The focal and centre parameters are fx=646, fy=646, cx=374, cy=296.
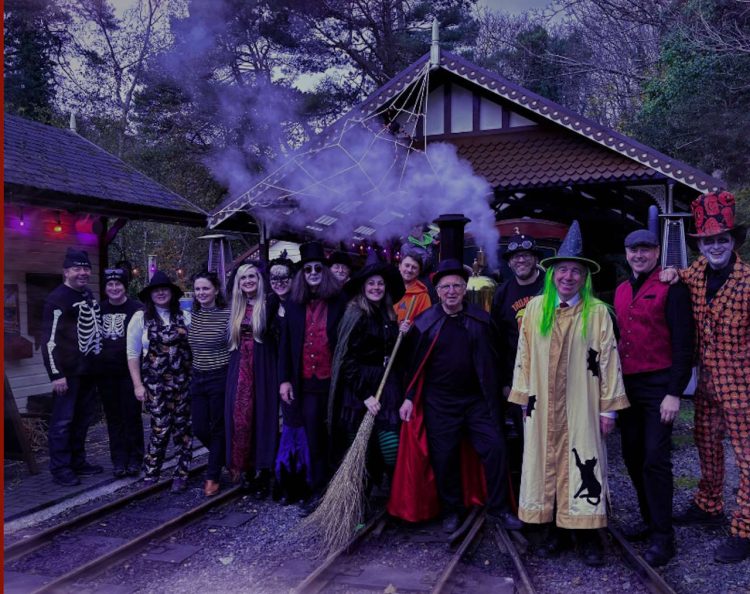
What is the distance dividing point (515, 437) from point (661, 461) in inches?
67.3

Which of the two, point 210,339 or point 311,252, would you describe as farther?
point 210,339

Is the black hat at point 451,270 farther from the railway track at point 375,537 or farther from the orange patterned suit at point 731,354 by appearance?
the railway track at point 375,537

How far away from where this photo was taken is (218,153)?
15219mm

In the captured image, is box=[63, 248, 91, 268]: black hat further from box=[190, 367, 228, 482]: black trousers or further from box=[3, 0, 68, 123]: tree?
box=[3, 0, 68, 123]: tree

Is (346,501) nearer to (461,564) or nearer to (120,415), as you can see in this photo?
(461,564)

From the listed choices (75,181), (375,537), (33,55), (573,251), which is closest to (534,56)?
(33,55)

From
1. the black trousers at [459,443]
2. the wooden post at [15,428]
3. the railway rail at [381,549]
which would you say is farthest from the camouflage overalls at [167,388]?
the black trousers at [459,443]

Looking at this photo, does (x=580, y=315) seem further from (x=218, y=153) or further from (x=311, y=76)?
(x=311, y=76)

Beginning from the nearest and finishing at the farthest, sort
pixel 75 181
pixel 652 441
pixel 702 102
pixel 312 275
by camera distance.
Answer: pixel 652 441 < pixel 312 275 < pixel 75 181 < pixel 702 102

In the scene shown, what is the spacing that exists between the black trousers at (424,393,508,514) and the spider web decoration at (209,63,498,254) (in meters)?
4.20

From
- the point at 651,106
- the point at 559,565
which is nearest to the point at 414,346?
the point at 559,565

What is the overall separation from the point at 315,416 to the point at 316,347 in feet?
1.88

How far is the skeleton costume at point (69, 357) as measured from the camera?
20.3 ft

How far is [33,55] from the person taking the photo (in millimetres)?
19812
